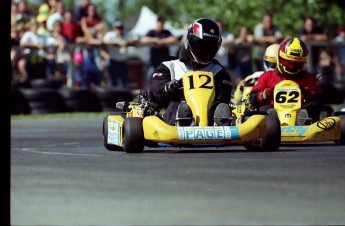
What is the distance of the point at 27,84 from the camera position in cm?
2320

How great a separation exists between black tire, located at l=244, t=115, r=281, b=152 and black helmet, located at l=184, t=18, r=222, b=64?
1.12 metres

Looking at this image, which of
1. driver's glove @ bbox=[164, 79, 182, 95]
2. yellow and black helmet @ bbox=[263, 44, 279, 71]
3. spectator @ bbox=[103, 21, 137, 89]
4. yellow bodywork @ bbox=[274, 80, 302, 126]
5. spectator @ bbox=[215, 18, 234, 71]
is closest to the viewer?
driver's glove @ bbox=[164, 79, 182, 95]

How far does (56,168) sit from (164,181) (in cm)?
157

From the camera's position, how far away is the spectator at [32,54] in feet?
76.4

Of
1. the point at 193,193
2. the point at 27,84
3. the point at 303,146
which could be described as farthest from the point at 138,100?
the point at 27,84

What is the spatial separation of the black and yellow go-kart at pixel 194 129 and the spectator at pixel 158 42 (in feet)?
36.1

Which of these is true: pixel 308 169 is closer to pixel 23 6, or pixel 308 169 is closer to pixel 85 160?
pixel 85 160

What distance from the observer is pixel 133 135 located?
40.2ft

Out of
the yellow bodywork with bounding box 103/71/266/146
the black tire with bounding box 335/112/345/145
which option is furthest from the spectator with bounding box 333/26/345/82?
the yellow bodywork with bounding box 103/71/266/146

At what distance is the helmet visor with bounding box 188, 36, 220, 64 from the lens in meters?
13.2

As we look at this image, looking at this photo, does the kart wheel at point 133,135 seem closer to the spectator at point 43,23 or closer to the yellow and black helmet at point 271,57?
the yellow and black helmet at point 271,57

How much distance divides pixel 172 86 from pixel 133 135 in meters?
0.86

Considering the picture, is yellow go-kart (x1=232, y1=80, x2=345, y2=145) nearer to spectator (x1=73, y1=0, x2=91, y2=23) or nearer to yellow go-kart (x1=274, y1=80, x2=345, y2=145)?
yellow go-kart (x1=274, y1=80, x2=345, y2=145)

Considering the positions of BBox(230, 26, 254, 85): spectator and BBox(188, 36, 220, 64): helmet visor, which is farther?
BBox(230, 26, 254, 85): spectator
